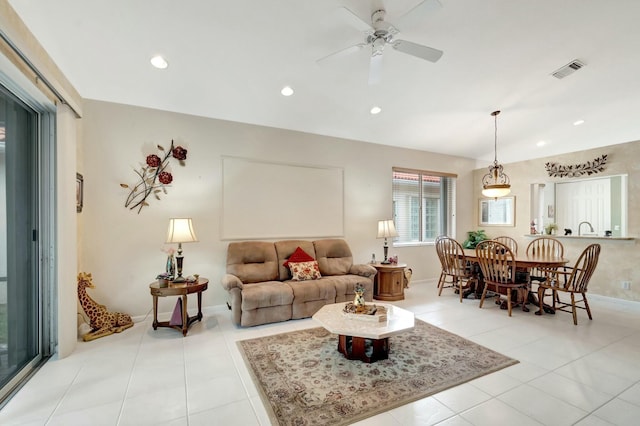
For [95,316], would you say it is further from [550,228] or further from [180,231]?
[550,228]

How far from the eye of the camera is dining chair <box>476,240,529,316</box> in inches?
150

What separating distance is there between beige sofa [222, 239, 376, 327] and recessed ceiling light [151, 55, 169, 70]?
7.32 ft

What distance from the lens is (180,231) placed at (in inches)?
129

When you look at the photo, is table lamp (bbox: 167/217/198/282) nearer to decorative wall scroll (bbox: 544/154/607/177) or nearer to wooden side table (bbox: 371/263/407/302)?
wooden side table (bbox: 371/263/407/302)

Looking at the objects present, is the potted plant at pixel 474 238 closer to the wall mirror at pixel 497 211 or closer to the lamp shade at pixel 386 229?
the wall mirror at pixel 497 211

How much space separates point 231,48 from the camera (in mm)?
2861

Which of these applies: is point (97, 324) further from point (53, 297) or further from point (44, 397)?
point (44, 397)

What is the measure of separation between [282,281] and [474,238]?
4.26 metres

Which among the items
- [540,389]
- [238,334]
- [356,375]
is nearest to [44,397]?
[238,334]

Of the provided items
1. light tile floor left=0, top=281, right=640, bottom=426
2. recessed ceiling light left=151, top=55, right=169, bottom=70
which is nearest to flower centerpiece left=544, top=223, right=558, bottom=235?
light tile floor left=0, top=281, right=640, bottom=426

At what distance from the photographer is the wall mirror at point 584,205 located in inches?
180

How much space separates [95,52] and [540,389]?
4.81 metres

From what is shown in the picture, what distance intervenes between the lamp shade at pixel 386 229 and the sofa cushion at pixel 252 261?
184cm

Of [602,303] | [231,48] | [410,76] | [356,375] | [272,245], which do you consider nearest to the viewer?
Result: [356,375]
